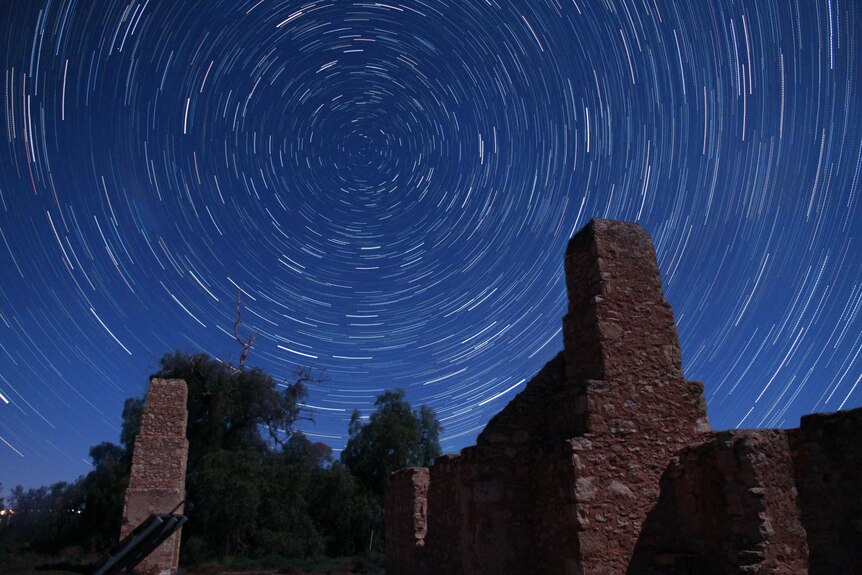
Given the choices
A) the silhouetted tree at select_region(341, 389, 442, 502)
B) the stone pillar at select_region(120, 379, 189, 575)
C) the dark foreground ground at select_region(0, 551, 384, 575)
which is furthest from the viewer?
the silhouetted tree at select_region(341, 389, 442, 502)

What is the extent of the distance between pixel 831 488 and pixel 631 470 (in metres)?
2.50

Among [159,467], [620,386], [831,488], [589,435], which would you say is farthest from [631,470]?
[159,467]

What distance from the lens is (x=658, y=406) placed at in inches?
320

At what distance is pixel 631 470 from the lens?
7656mm

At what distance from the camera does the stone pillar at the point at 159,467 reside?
1423 cm

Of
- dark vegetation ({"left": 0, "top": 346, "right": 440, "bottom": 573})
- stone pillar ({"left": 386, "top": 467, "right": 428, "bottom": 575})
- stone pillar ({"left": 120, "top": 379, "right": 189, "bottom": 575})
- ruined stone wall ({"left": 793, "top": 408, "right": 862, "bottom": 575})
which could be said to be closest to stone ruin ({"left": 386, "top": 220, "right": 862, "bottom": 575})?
ruined stone wall ({"left": 793, "top": 408, "right": 862, "bottom": 575})

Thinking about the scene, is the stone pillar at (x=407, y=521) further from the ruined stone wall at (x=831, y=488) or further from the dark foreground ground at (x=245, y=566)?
the dark foreground ground at (x=245, y=566)

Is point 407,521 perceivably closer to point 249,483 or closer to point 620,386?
point 620,386

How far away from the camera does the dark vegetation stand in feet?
97.3

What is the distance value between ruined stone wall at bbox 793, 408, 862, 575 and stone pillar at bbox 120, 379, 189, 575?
14010 mm

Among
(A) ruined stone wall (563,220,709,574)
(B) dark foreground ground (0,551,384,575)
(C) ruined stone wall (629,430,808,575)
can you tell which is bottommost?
(B) dark foreground ground (0,551,384,575)

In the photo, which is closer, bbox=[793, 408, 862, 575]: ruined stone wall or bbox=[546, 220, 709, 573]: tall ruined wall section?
bbox=[793, 408, 862, 575]: ruined stone wall

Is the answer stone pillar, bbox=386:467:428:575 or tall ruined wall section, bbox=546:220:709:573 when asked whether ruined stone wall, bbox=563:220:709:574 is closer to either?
tall ruined wall section, bbox=546:220:709:573

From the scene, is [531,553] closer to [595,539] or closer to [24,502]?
[595,539]
